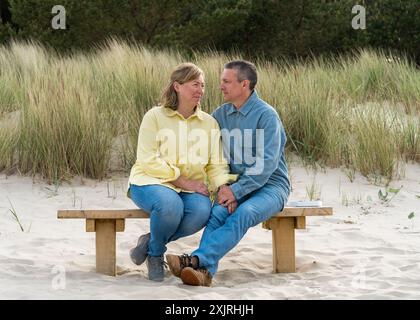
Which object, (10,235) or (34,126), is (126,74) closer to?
(34,126)

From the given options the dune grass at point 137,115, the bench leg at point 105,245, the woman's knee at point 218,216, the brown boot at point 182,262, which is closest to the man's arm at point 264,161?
the woman's knee at point 218,216

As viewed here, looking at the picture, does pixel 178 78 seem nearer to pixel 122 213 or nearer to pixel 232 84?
pixel 232 84

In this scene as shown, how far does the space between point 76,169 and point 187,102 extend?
8.59ft

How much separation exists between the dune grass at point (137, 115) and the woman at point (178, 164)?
7.94ft

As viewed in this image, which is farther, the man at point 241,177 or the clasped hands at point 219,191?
the clasped hands at point 219,191

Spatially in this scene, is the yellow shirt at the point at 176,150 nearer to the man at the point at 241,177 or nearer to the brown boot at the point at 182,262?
the man at the point at 241,177

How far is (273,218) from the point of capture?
213 inches

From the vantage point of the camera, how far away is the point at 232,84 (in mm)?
5262

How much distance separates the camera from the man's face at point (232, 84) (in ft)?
17.2

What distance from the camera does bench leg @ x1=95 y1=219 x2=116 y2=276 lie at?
5.26 meters

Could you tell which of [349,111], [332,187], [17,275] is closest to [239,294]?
[17,275]

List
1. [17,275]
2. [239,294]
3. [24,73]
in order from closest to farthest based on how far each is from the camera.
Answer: [239,294]
[17,275]
[24,73]

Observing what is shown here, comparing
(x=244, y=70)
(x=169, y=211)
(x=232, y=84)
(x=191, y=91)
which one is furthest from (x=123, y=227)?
(x=244, y=70)

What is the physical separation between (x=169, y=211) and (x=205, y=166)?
1.44 feet
